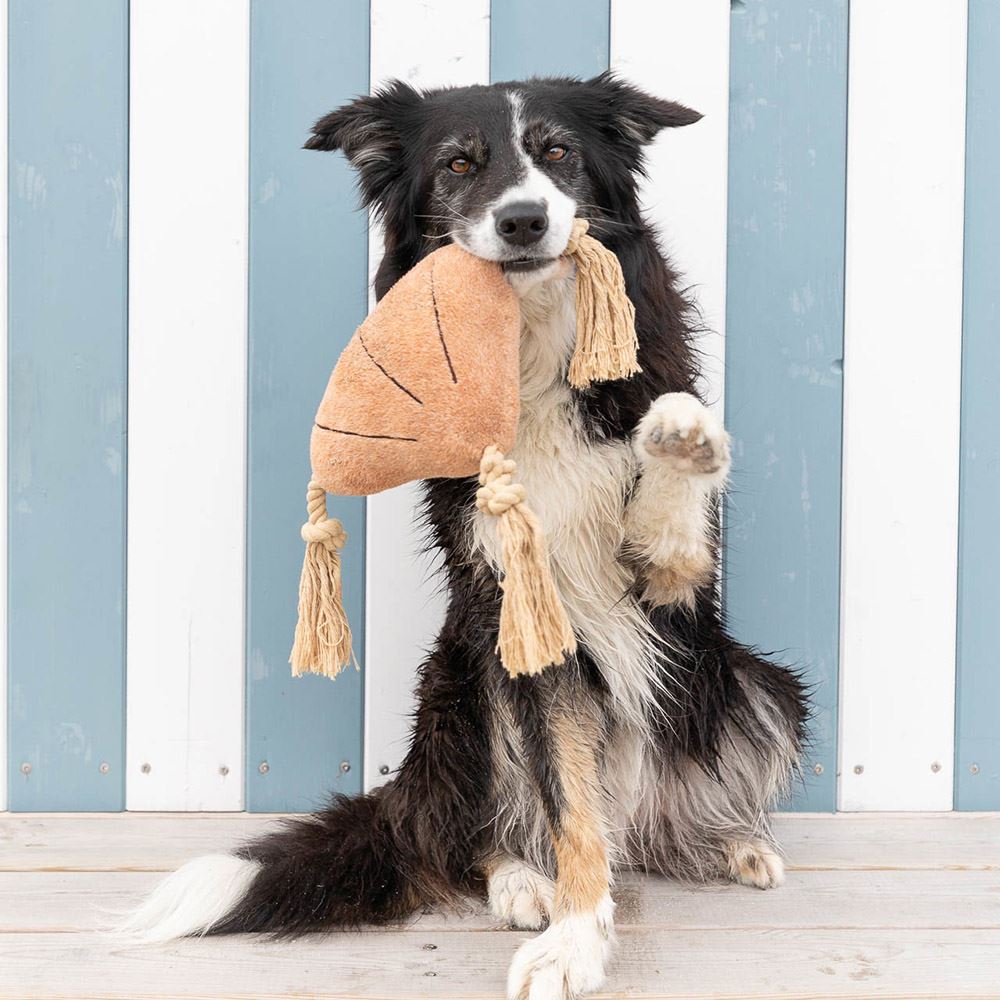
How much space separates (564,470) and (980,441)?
3.97 feet

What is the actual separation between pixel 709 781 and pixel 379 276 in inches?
47.4

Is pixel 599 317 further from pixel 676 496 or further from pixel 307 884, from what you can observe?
pixel 307 884

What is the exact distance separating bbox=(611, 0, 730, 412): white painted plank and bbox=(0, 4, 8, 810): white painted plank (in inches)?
55.1

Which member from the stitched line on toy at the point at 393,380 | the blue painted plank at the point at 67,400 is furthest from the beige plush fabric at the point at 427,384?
the blue painted plank at the point at 67,400

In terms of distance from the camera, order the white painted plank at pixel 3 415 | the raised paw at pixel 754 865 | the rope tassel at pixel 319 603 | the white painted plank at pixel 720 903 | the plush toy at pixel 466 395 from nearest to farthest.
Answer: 1. the plush toy at pixel 466 395
2. the rope tassel at pixel 319 603
3. the white painted plank at pixel 720 903
4. the raised paw at pixel 754 865
5. the white painted plank at pixel 3 415

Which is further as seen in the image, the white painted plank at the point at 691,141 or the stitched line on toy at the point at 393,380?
the white painted plank at the point at 691,141

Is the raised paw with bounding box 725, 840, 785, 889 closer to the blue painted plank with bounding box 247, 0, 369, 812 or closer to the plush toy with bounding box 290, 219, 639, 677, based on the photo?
the plush toy with bounding box 290, 219, 639, 677

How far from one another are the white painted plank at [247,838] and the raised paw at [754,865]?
0.09 meters

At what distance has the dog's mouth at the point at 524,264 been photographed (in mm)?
1664

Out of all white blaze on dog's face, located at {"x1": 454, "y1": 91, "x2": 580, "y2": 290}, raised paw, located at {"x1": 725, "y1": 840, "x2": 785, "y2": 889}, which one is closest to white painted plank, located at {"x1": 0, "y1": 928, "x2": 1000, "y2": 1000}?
raised paw, located at {"x1": 725, "y1": 840, "x2": 785, "y2": 889}

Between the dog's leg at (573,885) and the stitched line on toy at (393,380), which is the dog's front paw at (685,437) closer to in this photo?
the stitched line on toy at (393,380)

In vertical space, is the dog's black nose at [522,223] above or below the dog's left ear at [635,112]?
below

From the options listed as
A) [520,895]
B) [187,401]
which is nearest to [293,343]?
[187,401]

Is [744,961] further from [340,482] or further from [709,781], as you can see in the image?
[340,482]
